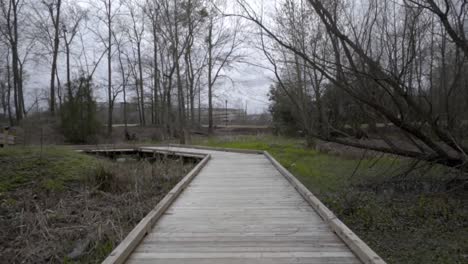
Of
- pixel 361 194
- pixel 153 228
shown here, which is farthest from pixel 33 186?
pixel 361 194

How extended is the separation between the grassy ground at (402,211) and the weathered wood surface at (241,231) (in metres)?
0.87

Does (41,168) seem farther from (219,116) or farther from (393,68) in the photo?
(219,116)

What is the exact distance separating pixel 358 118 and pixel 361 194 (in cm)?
186

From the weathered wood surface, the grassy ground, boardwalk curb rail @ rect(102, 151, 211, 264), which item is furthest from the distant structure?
boardwalk curb rail @ rect(102, 151, 211, 264)

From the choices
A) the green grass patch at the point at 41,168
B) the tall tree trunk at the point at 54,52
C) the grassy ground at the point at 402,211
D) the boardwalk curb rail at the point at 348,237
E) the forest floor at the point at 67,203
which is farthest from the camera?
the tall tree trunk at the point at 54,52

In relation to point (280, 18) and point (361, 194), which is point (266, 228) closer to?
point (361, 194)

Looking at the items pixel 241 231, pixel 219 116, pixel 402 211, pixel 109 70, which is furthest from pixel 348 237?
pixel 219 116

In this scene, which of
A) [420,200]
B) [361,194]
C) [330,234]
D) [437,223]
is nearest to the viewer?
[330,234]

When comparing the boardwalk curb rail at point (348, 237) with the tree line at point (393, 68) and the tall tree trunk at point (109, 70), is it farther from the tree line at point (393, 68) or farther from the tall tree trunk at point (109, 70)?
the tall tree trunk at point (109, 70)

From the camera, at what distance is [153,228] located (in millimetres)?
3842

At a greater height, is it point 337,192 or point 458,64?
point 458,64

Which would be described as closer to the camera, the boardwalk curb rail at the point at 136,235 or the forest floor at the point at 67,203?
the boardwalk curb rail at the point at 136,235

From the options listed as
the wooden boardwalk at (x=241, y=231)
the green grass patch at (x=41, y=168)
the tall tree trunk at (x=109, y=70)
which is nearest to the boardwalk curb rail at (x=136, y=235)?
the wooden boardwalk at (x=241, y=231)

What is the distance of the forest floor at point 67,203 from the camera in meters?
4.25
